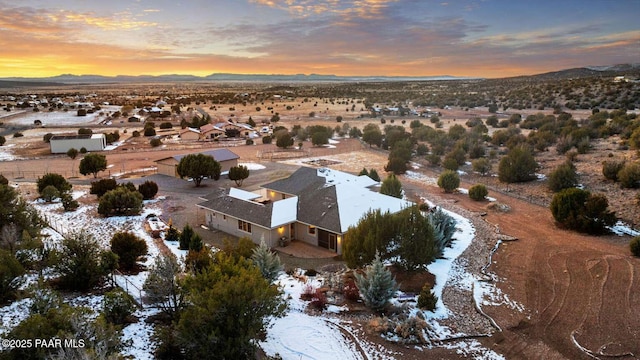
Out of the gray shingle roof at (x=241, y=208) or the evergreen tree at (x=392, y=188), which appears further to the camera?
the evergreen tree at (x=392, y=188)

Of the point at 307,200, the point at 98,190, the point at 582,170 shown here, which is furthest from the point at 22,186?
the point at 582,170

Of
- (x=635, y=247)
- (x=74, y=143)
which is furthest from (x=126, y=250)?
(x=74, y=143)

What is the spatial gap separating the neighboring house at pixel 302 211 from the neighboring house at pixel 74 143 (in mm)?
31993

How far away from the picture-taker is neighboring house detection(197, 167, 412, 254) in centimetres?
2392

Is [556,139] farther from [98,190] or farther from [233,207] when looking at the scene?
[98,190]

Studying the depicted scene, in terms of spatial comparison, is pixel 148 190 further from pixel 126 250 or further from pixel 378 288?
pixel 378 288

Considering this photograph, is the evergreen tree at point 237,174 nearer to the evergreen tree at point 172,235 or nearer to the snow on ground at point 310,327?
the evergreen tree at point 172,235

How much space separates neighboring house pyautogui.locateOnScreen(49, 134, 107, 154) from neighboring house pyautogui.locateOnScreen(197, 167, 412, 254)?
32.0 meters

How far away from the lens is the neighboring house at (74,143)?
51.8 metres

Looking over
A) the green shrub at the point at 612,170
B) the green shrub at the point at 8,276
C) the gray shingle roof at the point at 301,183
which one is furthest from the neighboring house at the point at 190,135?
the green shrub at the point at 8,276

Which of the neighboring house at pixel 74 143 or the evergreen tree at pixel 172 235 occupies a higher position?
the neighboring house at pixel 74 143

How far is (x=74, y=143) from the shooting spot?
172ft

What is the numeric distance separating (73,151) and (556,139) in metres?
51.8

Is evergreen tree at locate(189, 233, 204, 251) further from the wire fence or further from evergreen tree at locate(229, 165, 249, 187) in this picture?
the wire fence
